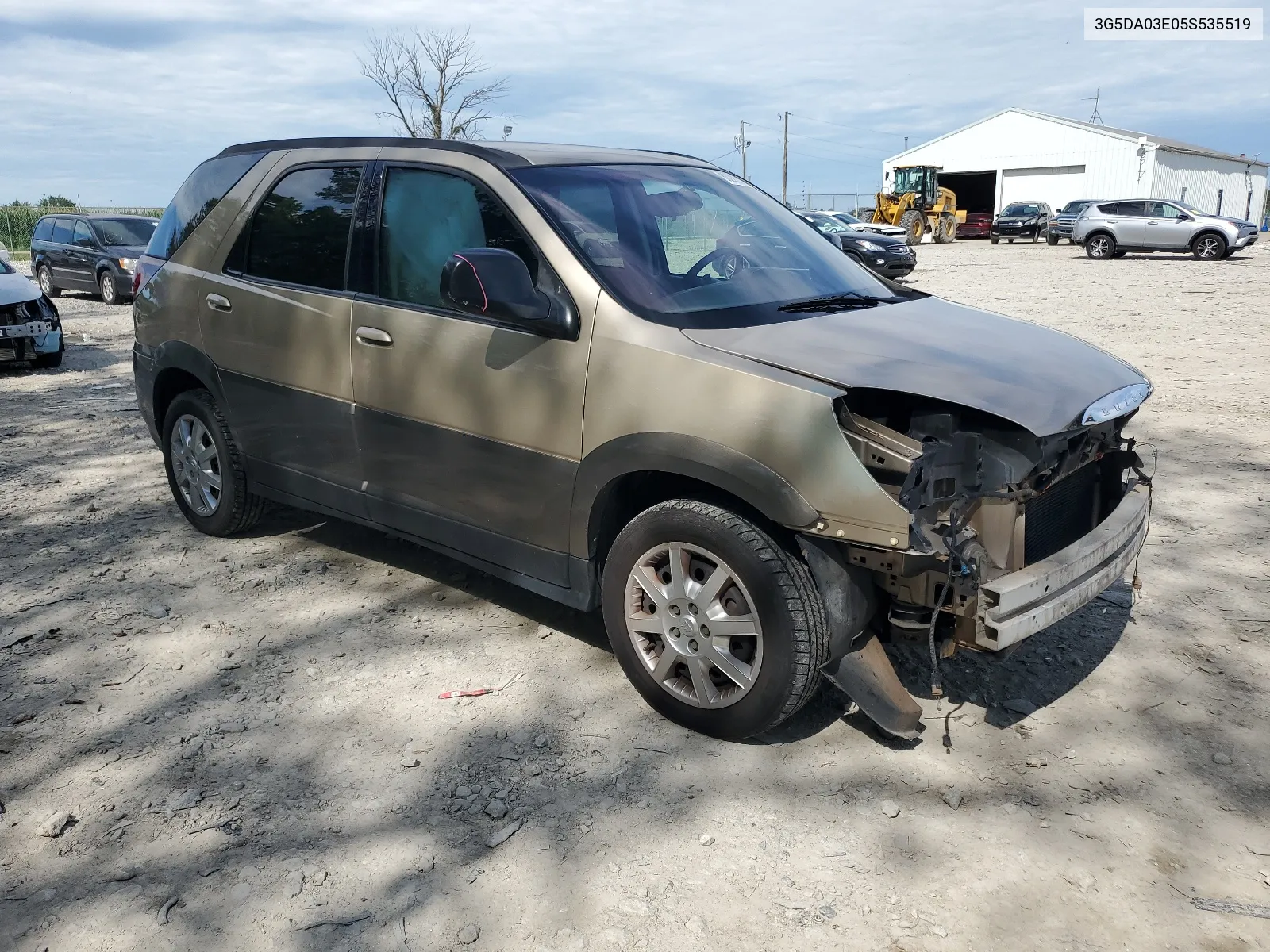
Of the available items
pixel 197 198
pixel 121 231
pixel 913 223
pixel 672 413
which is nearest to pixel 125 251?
pixel 121 231

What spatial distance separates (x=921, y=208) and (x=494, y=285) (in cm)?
4111

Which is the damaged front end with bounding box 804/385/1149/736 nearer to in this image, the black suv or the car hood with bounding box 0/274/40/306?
the car hood with bounding box 0/274/40/306

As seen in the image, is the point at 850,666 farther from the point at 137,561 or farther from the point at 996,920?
→ the point at 137,561

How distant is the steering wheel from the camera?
3.87 meters

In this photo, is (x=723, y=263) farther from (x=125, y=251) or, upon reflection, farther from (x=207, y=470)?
(x=125, y=251)

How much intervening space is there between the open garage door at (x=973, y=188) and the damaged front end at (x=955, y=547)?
177 ft

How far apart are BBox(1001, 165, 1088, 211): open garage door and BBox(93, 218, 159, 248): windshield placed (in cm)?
4205

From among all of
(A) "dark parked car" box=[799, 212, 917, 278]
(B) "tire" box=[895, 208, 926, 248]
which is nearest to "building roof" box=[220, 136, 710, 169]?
(A) "dark parked car" box=[799, 212, 917, 278]

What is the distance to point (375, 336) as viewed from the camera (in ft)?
13.6

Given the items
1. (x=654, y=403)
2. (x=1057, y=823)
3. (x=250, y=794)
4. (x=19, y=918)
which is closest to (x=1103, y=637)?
(x=1057, y=823)

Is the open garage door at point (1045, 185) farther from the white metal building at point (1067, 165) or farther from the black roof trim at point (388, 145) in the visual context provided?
the black roof trim at point (388, 145)

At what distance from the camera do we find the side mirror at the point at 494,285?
342 cm

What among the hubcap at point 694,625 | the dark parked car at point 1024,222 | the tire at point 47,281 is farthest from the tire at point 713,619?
the dark parked car at point 1024,222

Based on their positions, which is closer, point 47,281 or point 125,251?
point 125,251
